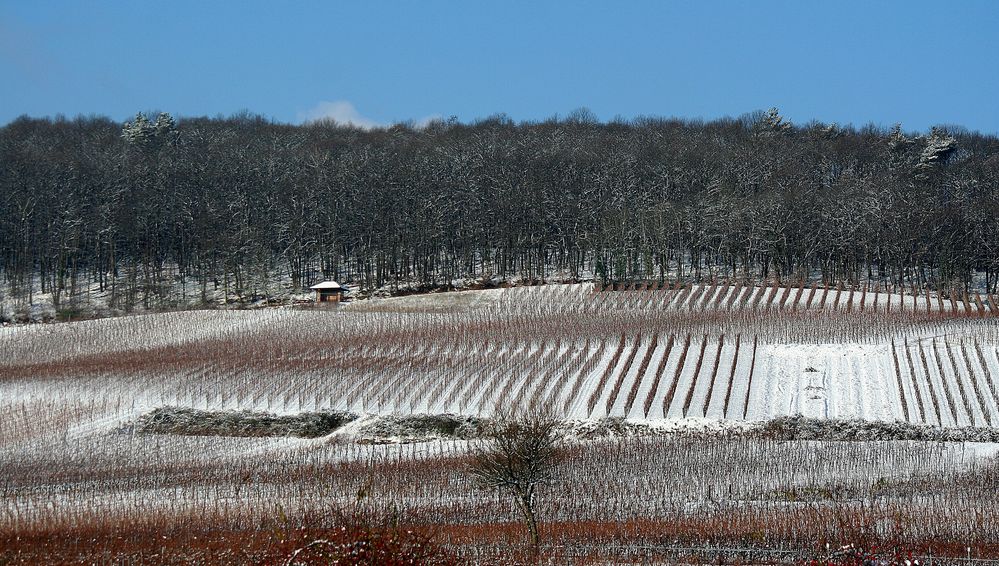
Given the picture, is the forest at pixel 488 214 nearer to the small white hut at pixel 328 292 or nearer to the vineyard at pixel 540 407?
the small white hut at pixel 328 292

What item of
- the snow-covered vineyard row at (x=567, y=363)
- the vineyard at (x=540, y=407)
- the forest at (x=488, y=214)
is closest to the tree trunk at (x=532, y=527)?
the vineyard at (x=540, y=407)

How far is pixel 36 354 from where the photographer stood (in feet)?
162

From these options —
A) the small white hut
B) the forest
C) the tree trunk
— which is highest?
the forest

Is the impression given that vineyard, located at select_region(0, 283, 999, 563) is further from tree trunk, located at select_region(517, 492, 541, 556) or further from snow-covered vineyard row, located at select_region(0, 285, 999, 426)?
tree trunk, located at select_region(517, 492, 541, 556)

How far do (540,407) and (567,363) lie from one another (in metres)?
6.96

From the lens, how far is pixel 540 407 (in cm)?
3259

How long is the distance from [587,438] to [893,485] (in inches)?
377

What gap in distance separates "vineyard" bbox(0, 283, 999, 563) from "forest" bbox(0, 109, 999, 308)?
59.2 feet

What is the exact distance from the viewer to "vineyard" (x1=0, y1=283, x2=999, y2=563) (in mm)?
20953

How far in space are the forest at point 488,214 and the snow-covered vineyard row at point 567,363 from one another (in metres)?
18.7

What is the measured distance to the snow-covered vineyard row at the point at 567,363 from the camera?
3316 cm

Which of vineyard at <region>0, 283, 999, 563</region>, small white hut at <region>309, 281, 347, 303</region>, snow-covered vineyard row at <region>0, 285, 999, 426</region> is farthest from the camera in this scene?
small white hut at <region>309, 281, 347, 303</region>

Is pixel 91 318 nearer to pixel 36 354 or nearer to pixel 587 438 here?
pixel 36 354

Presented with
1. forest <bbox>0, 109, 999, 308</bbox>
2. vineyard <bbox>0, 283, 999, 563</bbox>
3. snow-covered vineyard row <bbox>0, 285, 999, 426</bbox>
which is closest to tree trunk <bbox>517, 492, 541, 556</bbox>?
vineyard <bbox>0, 283, 999, 563</bbox>
